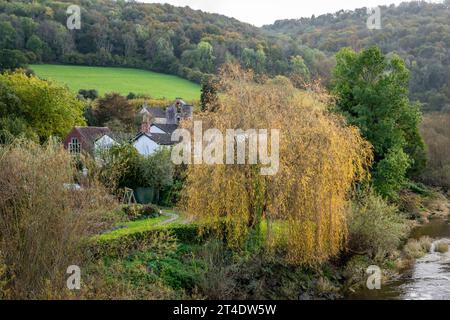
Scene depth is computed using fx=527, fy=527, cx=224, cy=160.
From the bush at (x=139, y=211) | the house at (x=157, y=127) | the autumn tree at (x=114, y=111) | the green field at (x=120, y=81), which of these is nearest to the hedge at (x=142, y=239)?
the bush at (x=139, y=211)

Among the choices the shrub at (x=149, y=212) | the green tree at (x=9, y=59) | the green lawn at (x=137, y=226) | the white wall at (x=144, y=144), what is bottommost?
the shrub at (x=149, y=212)

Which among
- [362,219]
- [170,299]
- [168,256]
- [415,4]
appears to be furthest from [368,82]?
[415,4]

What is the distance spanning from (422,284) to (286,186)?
6.92 m

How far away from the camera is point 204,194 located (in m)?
19.2

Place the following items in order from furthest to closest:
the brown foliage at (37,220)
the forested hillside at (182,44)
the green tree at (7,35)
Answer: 1. the forested hillside at (182,44)
2. the green tree at (7,35)
3. the brown foliage at (37,220)

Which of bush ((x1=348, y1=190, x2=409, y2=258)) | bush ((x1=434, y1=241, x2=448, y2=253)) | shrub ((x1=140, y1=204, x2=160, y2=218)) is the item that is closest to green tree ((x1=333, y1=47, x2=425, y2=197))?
bush ((x1=434, y1=241, x2=448, y2=253))

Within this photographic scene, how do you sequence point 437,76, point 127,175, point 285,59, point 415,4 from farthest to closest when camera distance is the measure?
point 415,4, point 285,59, point 437,76, point 127,175

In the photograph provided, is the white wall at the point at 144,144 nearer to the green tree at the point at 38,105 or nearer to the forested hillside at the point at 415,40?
the green tree at the point at 38,105

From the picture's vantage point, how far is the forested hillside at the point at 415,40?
64438 mm

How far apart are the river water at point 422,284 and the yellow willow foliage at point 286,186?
92.8 inches

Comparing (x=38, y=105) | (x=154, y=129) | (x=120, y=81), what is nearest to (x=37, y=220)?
(x=38, y=105)

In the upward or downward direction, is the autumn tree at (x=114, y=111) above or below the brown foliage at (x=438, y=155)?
above

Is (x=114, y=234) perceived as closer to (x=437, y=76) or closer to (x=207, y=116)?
(x=207, y=116)

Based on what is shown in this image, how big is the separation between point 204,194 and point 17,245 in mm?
7136
